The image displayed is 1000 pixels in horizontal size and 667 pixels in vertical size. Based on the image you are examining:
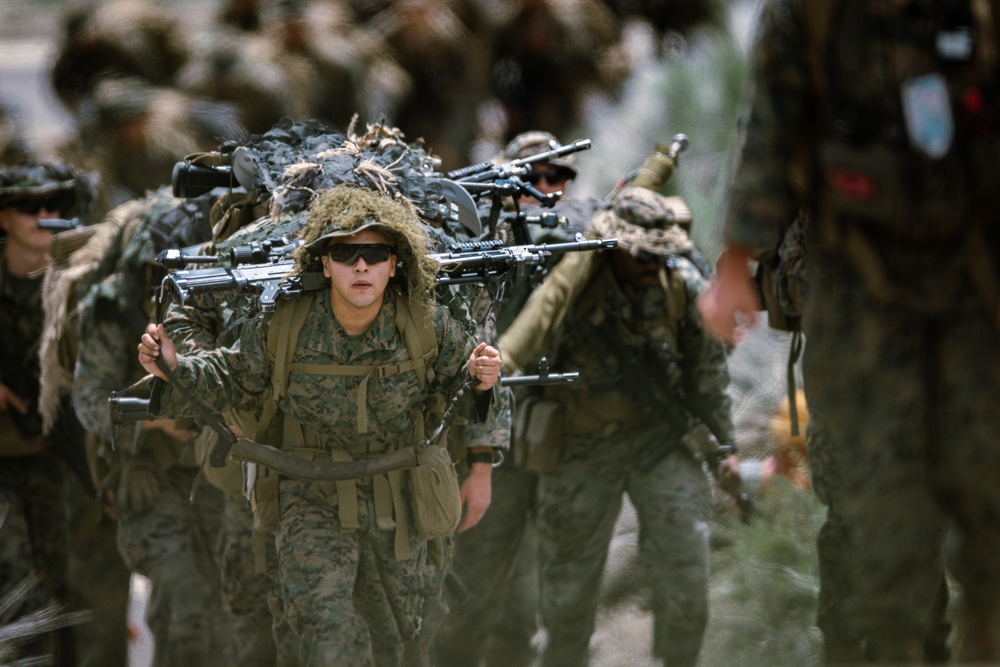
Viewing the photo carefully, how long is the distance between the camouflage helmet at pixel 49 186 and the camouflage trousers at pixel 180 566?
1856 millimetres

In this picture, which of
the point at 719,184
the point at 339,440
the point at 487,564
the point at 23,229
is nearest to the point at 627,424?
the point at 487,564

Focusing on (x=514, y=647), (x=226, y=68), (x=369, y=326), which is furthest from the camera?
(x=226, y=68)

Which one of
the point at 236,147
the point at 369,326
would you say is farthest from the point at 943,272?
the point at 236,147

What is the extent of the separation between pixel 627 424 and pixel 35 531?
10.6 ft

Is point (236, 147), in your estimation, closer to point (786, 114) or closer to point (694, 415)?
point (694, 415)

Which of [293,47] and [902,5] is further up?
[293,47]

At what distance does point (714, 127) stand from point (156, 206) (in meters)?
6.89

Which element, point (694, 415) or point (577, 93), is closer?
point (694, 415)

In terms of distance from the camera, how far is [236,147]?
802cm

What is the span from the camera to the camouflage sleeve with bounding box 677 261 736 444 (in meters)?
8.82

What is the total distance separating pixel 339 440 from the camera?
23.0 ft

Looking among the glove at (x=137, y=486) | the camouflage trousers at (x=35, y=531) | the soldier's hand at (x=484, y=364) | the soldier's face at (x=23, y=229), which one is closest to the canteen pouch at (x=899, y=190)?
the soldier's hand at (x=484, y=364)

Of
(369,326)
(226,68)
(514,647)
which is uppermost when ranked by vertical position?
(226,68)

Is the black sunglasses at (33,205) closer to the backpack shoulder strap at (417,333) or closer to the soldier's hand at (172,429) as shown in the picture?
the soldier's hand at (172,429)
